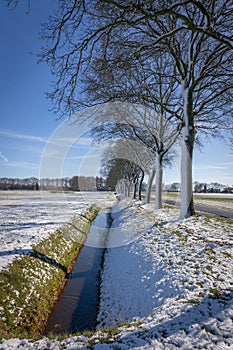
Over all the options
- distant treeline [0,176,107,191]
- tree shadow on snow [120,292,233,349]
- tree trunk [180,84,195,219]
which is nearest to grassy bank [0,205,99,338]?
tree shadow on snow [120,292,233,349]

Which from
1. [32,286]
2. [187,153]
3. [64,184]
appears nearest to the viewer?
[32,286]

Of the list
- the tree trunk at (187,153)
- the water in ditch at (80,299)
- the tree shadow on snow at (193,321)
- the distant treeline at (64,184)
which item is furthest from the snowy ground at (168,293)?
the distant treeline at (64,184)

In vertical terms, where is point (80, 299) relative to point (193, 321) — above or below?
below

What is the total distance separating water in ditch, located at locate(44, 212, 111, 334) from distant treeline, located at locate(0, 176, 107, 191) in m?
57.3

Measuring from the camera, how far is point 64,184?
88312mm

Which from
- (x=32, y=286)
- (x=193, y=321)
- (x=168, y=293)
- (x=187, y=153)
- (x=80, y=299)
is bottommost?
(x=80, y=299)

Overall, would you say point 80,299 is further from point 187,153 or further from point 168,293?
point 187,153

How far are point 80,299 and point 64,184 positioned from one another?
83.7 meters

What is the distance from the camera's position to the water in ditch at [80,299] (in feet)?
18.4

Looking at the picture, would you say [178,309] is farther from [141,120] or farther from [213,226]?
[141,120]

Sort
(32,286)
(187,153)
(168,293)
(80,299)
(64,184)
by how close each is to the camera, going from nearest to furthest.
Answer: (168,293)
(32,286)
(80,299)
(187,153)
(64,184)

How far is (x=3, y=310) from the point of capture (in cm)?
507

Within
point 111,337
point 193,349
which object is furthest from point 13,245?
point 193,349

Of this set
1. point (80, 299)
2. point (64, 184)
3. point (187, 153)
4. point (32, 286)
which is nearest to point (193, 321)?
point (80, 299)
